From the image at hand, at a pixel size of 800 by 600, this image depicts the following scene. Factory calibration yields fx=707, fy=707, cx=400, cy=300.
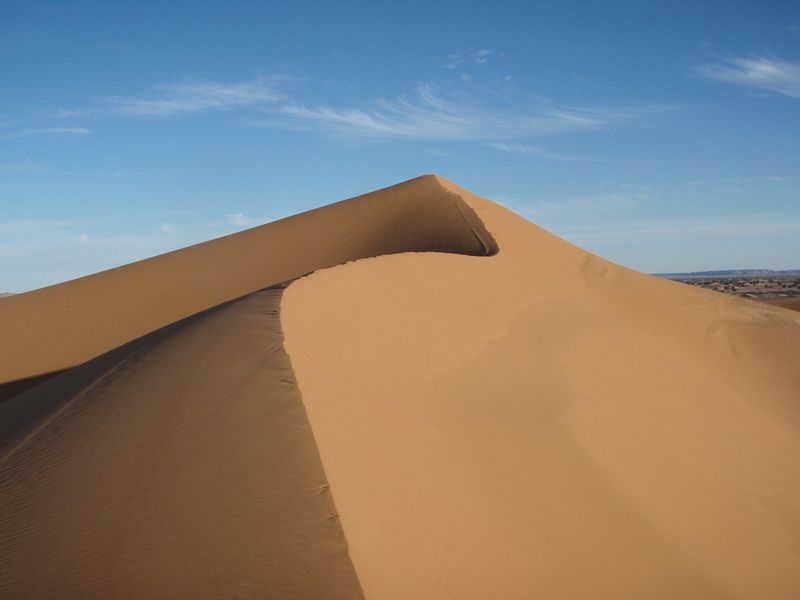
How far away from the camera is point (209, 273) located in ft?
67.7

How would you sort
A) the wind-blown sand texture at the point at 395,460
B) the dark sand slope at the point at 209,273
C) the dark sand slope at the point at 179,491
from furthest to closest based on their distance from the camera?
1. the dark sand slope at the point at 209,273
2. the wind-blown sand texture at the point at 395,460
3. the dark sand slope at the point at 179,491

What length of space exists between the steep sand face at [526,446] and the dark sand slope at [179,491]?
0.80ft

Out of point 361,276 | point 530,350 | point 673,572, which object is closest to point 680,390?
point 530,350

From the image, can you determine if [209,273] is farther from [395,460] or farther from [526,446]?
[395,460]

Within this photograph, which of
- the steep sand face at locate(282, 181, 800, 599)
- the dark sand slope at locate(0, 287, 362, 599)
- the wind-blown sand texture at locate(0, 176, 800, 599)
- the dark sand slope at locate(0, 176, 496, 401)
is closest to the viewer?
the dark sand slope at locate(0, 287, 362, 599)

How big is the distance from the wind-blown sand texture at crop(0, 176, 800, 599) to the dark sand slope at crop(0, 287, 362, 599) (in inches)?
0.7

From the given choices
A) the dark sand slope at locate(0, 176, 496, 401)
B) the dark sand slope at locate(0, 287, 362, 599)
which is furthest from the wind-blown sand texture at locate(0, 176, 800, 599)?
the dark sand slope at locate(0, 176, 496, 401)

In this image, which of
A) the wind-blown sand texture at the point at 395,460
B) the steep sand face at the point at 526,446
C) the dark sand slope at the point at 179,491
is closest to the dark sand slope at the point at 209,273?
the steep sand face at the point at 526,446

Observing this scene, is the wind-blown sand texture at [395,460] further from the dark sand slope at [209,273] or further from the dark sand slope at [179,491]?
the dark sand slope at [209,273]

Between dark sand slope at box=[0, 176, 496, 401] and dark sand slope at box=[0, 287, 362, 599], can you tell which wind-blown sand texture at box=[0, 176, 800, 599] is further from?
dark sand slope at box=[0, 176, 496, 401]

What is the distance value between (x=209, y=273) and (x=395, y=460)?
53.9 feet

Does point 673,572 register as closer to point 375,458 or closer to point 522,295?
point 375,458

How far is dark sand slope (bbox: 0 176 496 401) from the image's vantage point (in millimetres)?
17062

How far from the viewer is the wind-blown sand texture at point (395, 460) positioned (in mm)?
4094
